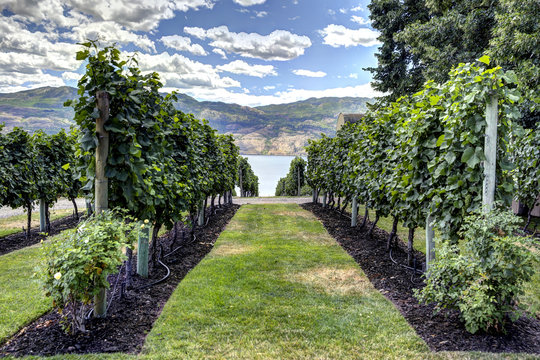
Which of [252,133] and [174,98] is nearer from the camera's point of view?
[174,98]

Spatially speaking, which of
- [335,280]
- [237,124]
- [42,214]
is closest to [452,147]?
[335,280]

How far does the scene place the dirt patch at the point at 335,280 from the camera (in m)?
4.85

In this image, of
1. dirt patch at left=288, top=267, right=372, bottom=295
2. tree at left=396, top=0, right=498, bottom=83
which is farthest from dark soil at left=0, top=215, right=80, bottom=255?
tree at left=396, top=0, right=498, bottom=83

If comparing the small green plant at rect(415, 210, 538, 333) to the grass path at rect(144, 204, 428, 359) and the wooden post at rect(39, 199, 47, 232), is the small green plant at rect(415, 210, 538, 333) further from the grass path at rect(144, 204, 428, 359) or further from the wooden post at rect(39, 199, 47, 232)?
the wooden post at rect(39, 199, 47, 232)

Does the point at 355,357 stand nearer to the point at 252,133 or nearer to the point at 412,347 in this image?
the point at 412,347

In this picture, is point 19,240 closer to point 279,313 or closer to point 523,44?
point 279,313

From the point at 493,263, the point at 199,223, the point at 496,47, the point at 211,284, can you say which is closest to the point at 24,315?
the point at 211,284

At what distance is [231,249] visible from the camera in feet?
24.8

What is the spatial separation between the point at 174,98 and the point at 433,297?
17.3ft

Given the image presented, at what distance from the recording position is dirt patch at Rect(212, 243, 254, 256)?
7145 mm

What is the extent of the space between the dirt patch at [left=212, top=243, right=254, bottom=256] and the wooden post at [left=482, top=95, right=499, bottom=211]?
5.07 m

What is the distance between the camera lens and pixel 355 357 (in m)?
2.98

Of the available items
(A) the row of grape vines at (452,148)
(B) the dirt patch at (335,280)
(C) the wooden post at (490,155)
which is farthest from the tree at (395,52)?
(C) the wooden post at (490,155)

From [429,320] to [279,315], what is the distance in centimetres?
178
